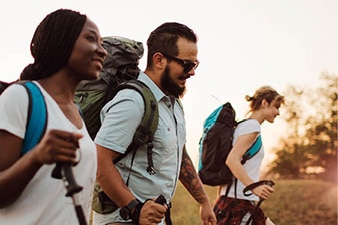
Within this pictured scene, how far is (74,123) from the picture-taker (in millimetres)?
3410

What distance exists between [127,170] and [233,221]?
2.81 m

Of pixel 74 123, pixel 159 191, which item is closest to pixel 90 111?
pixel 159 191

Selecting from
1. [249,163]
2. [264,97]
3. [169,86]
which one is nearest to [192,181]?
[169,86]

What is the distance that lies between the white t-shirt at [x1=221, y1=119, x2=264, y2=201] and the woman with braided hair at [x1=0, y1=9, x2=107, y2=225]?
4.02 m

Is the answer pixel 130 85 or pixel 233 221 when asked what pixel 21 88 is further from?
pixel 233 221

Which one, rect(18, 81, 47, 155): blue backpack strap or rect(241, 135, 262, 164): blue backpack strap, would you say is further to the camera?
rect(241, 135, 262, 164): blue backpack strap

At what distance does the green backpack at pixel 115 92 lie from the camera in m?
4.73

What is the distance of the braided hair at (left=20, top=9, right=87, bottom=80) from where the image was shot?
3350 mm

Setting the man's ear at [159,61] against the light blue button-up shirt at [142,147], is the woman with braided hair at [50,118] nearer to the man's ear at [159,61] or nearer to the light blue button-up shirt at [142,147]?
the light blue button-up shirt at [142,147]

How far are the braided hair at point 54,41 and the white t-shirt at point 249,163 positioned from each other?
422 cm

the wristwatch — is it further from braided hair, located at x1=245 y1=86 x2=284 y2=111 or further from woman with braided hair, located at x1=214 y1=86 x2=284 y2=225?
braided hair, located at x1=245 y1=86 x2=284 y2=111

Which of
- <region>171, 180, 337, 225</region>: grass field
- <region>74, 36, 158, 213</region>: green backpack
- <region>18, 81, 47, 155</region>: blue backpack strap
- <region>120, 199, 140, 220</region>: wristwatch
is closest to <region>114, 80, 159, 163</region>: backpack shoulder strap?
<region>74, 36, 158, 213</region>: green backpack

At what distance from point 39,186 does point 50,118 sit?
26 centimetres

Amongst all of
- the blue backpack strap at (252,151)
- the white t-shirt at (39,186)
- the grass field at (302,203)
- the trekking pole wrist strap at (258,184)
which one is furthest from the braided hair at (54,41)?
the grass field at (302,203)
